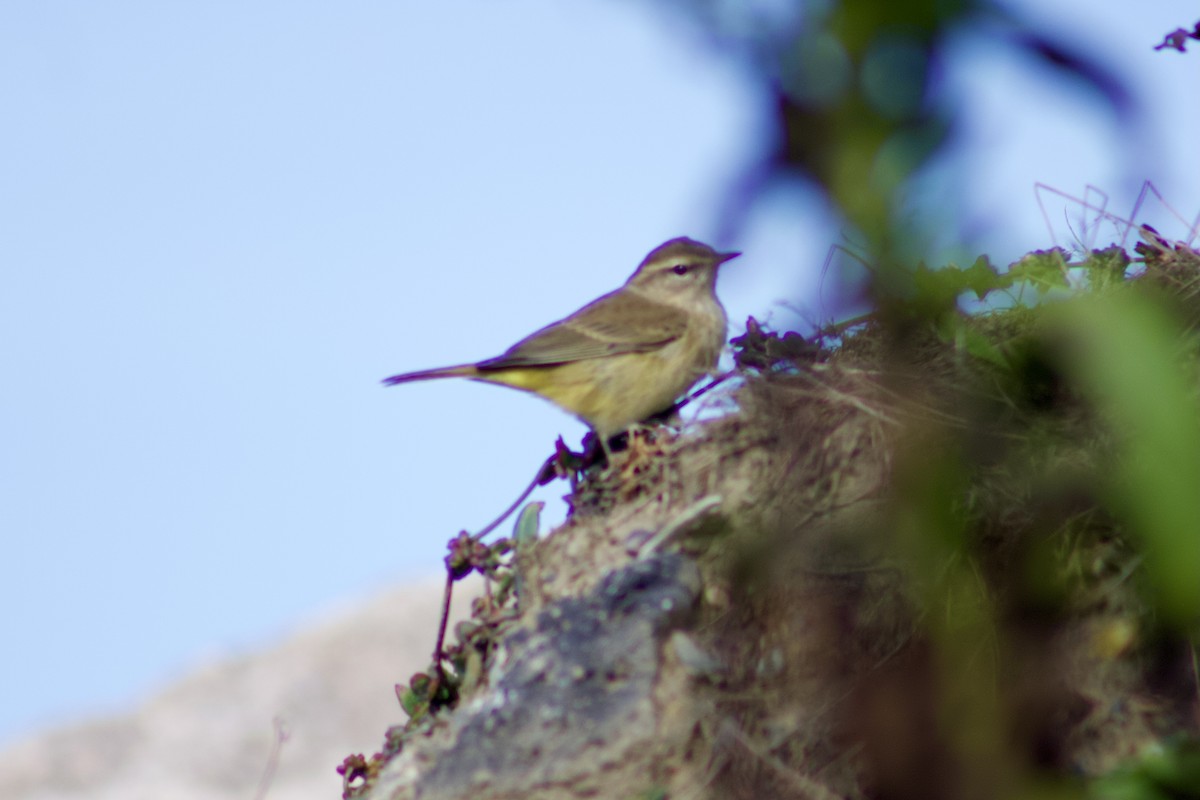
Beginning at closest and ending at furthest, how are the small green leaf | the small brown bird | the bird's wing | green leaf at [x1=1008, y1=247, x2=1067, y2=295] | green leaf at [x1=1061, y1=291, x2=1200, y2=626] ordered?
green leaf at [x1=1061, y1=291, x2=1200, y2=626], green leaf at [x1=1008, y1=247, x2=1067, y2=295], the small green leaf, the small brown bird, the bird's wing

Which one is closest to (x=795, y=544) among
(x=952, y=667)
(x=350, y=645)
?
(x=952, y=667)

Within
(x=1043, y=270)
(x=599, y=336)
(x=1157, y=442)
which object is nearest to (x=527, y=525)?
(x=1043, y=270)

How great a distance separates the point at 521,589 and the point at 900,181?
4.00m

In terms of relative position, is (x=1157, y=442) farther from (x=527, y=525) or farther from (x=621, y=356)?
(x=621, y=356)

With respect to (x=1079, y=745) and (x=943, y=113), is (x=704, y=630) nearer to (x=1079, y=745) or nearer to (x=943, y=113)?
(x=1079, y=745)

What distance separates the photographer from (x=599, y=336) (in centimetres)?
755

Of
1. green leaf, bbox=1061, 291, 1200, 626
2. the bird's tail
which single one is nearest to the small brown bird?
the bird's tail

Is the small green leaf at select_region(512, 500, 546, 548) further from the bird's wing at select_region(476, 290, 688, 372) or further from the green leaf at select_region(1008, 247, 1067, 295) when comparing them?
the bird's wing at select_region(476, 290, 688, 372)

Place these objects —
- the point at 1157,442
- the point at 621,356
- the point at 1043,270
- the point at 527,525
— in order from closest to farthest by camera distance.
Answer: the point at 1157,442
the point at 1043,270
the point at 527,525
the point at 621,356

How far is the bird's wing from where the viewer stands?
291 inches

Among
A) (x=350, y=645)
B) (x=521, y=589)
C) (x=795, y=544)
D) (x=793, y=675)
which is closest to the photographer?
(x=795, y=544)

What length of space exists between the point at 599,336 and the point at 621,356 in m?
0.32

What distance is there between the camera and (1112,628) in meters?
3.88

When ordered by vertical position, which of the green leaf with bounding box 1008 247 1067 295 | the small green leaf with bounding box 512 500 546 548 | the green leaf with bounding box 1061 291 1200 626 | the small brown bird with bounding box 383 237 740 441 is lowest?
the green leaf with bounding box 1061 291 1200 626
